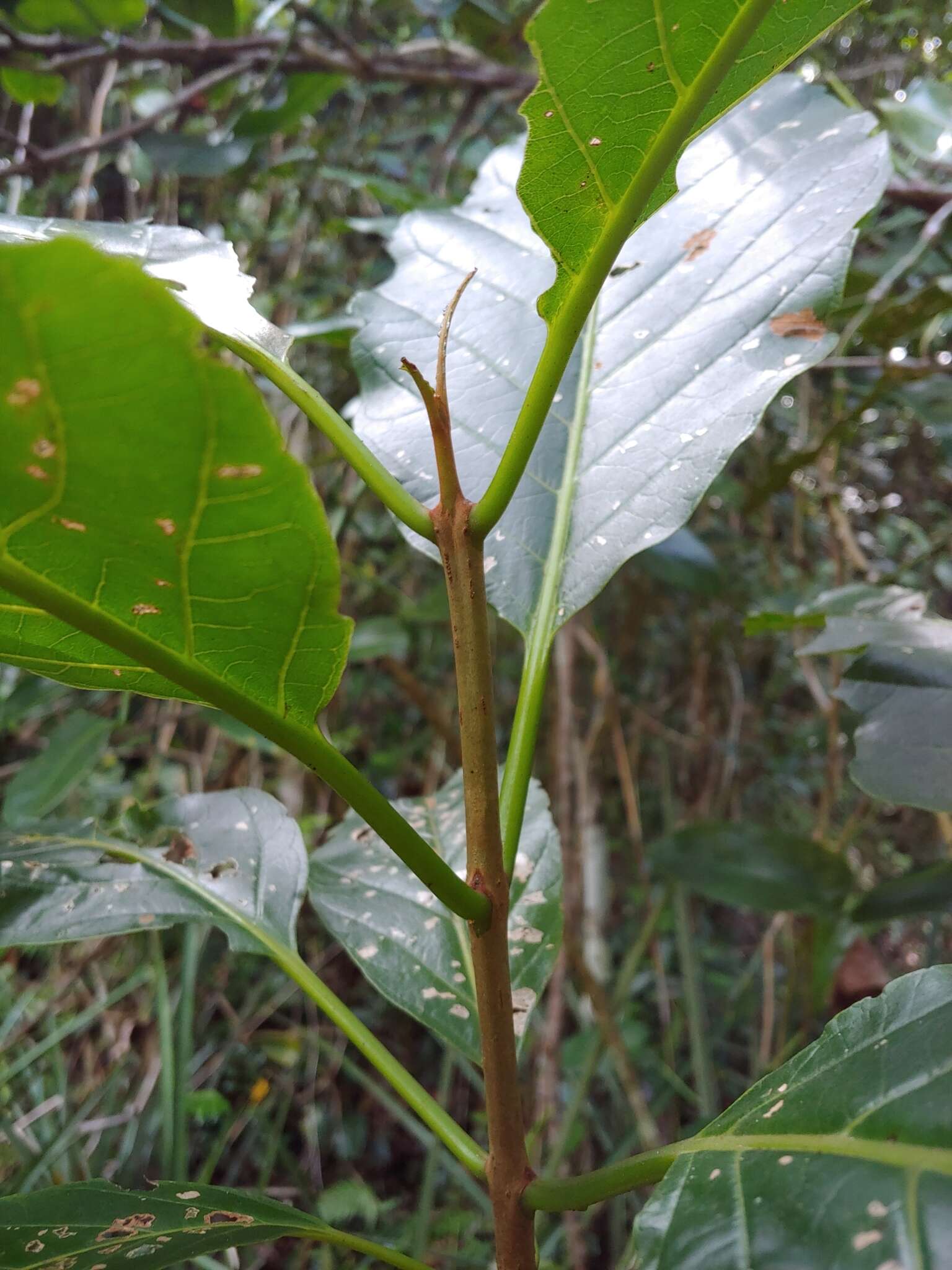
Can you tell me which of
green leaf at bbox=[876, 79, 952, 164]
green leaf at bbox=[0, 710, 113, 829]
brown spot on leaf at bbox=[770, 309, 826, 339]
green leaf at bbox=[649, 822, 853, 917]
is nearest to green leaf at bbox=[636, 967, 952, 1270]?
brown spot on leaf at bbox=[770, 309, 826, 339]

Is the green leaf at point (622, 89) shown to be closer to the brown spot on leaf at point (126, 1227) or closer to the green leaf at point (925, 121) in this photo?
the brown spot on leaf at point (126, 1227)

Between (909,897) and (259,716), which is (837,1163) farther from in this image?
(909,897)

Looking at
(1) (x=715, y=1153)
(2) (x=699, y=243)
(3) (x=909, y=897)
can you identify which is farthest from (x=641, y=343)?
(3) (x=909, y=897)

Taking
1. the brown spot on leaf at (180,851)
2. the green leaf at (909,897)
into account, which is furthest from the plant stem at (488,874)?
the green leaf at (909,897)

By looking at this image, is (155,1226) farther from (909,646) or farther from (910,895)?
(910,895)

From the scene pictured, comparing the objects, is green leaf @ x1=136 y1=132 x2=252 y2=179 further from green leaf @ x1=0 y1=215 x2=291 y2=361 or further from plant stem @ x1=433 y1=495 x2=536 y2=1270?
plant stem @ x1=433 y1=495 x2=536 y2=1270

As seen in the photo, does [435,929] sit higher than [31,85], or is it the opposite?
[31,85]

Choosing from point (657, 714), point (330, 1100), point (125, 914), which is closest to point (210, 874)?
point (125, 914)
